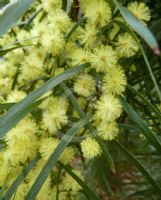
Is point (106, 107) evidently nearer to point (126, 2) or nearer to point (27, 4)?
point (27, 4)

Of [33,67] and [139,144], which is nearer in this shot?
[33,67]

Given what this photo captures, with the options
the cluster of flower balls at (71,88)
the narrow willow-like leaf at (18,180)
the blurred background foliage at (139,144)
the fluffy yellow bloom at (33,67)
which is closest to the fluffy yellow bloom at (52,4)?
the cluster of flower balls at (71,88)

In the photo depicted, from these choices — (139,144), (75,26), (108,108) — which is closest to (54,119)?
(108,108)

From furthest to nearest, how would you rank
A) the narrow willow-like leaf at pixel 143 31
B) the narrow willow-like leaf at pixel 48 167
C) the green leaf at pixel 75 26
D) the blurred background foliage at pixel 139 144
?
the blurred background foliage at pixel 139 144 → the green leaf at pixel 75 26 → the narrow willow-like leaf at pixel 48 167 → the narrow willow-like leaf at pixel 143 31

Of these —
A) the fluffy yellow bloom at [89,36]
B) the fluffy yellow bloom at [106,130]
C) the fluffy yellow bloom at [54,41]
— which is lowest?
the fluffy yellow bloom at [106,130]

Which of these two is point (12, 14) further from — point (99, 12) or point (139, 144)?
point (139, 144)

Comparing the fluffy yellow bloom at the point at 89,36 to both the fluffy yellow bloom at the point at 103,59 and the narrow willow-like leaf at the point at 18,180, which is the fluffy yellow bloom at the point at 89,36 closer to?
the fluffy yellow bloom at the point at 103,59
